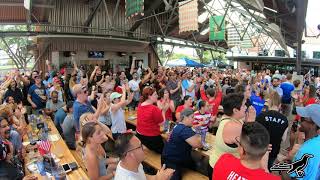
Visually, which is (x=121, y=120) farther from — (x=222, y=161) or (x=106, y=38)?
(x=106, y=38)

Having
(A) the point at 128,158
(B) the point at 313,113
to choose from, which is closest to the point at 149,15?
(B) the point at 313,113

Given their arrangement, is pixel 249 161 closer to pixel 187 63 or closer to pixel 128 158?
pixel 128 158

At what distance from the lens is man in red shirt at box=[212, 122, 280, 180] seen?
1960 millimetres

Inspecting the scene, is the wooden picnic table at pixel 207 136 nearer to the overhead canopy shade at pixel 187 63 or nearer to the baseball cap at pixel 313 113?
the baseball cap at pixel 313 113

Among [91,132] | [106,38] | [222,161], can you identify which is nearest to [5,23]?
[106,38]

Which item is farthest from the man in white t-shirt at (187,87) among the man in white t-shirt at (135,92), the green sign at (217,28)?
the green sign at (217,28)

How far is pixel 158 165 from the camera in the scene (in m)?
5.14

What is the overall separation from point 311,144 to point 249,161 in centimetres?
88

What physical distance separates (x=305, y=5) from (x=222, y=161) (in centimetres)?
975

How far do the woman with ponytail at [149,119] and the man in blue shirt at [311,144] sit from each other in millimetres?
2506

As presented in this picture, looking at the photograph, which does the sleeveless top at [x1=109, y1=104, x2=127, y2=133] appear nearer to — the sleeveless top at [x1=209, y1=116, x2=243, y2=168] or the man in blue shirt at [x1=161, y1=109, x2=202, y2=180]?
the man in blue shirt at [x1=161, y1=109, x2=202, y2=180]

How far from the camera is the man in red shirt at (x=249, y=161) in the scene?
196 centimetres

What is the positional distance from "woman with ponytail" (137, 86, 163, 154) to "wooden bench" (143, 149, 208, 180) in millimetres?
209

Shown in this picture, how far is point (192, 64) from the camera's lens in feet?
92.6
